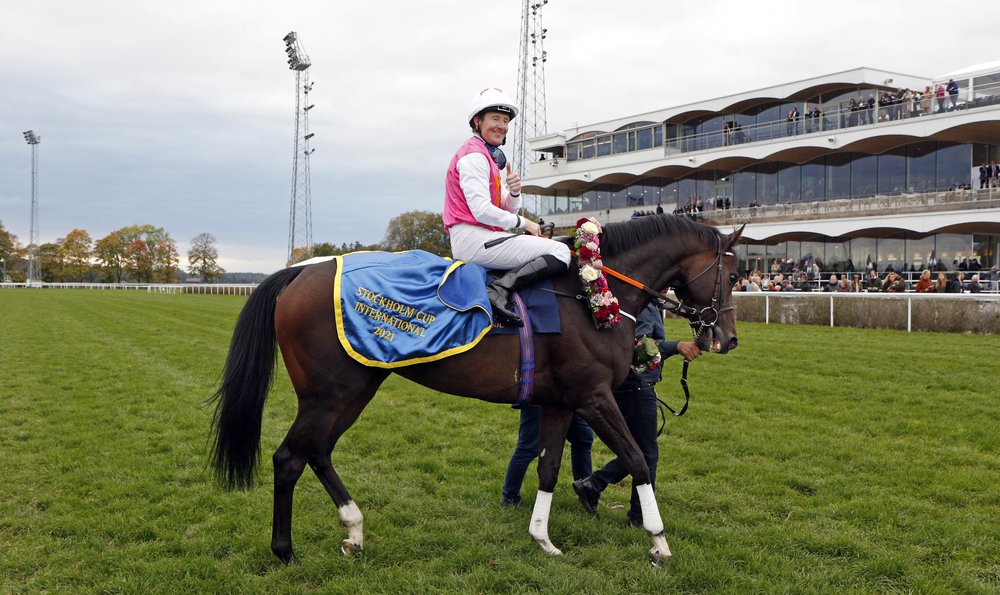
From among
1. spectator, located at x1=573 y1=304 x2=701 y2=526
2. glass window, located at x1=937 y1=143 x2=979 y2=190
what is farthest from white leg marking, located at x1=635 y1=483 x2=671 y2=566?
glass window, located at x1=937 y1=143 x2=979 y2=190

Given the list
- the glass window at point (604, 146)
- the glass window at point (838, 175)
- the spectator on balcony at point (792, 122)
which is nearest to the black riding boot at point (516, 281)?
the spectator on balcony at point (792, 122)

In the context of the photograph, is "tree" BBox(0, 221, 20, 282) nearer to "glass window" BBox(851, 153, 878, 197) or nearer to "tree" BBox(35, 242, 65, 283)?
"tree" BBox(35, 242, 65, 283)

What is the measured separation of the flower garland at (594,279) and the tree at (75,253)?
89.8m

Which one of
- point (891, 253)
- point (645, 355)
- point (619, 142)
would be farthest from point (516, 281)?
point (619, 142)

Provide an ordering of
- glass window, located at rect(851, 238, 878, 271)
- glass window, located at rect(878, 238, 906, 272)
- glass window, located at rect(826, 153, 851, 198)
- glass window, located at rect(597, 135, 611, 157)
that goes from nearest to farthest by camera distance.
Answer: glass window, located at rect(878, 238, 906, 272)
glass window, located at rect(851, 238, 878, 271)
glass window, located at rect(826, 153, 851, 198)
glass window, located at rect(597, 135, 611, 157)

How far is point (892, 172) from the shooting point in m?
26.8

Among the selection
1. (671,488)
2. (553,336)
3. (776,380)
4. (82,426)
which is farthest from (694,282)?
(82,426)

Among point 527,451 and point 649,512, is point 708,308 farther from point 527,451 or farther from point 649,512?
point 527,451

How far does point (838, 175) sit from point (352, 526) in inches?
1171

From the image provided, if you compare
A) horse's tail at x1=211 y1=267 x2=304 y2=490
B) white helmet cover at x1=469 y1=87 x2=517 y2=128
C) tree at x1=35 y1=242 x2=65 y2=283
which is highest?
tree at x1=35 y1=242 x2=65 y2=283

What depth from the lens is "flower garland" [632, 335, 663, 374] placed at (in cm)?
384

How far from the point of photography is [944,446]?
5.61m

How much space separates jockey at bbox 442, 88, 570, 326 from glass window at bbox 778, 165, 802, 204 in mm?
29321

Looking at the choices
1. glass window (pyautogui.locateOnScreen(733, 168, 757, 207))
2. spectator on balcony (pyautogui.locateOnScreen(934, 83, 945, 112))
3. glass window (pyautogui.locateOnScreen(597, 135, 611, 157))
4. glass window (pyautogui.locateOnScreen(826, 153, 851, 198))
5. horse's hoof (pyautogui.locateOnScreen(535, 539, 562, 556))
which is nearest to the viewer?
horse's hoof (pyautogui.locateOnScreen(535, 539, 562, 556))
